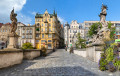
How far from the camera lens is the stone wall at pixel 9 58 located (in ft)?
20.4

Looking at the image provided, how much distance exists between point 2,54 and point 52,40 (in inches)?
2191

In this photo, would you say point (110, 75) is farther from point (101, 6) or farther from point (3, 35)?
point (3, 35)

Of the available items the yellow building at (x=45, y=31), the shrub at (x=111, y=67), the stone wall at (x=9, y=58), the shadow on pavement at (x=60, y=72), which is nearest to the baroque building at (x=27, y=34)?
the yellow building at (x=45, y=31)

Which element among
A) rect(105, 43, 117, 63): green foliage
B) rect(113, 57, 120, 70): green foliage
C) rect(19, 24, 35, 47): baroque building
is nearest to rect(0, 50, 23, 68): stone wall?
rect(105, 43, 117, 63): green foliage

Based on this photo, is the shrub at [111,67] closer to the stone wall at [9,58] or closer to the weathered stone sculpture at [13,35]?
the stone wall at [9,58]

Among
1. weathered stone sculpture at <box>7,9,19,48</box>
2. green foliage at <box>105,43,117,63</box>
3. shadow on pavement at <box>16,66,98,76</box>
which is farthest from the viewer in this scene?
weathered stone sculpture at <box>7,9,19,48</box>

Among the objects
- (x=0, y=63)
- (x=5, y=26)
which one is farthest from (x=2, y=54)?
(x=5, y=26)

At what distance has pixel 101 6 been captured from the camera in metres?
10.8

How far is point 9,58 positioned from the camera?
22.9 ft

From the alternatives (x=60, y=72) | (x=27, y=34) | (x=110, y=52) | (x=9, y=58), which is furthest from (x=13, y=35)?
(x=27, y=34)

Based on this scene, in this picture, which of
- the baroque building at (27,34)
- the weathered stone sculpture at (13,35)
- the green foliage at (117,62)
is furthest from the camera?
the baroque building at (27,34)

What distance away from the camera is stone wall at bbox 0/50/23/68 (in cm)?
623

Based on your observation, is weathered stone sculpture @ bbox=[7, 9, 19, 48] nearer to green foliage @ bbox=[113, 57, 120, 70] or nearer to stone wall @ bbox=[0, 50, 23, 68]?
stone wall @ bbox=[0, 50, 23, 68]

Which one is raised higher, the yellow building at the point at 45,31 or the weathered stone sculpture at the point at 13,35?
the yellow building at the point at 45,31
